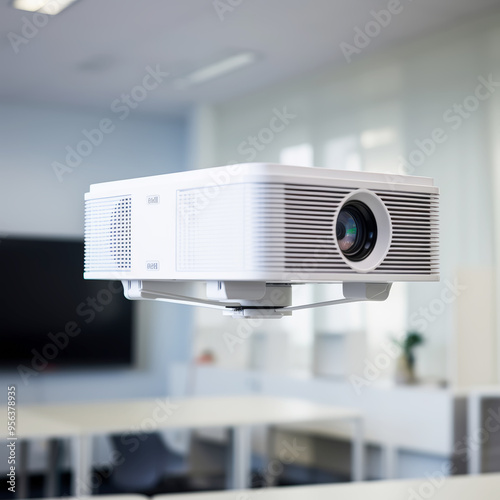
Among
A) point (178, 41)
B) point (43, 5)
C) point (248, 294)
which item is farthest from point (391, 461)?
point (248, 294)

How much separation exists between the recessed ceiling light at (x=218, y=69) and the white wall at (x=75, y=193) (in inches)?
23.6

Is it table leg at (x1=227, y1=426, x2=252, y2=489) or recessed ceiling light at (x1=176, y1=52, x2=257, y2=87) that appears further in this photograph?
recessed ceiling light at (x1=176, y1=52, x2=257, y2=87)

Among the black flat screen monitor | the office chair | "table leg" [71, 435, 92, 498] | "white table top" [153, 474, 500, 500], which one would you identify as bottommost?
the office chair

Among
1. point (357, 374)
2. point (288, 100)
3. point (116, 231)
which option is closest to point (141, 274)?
point (116, 231)

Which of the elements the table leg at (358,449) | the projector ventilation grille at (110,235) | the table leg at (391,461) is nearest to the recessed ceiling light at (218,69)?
the table leg at (358,449)

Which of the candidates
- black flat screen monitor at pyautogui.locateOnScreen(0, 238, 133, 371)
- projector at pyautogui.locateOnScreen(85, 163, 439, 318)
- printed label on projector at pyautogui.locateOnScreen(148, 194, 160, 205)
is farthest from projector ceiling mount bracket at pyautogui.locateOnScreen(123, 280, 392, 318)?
black flat screen monitor at pyautogui.locateOnScreen(0, 238, 133, 371)

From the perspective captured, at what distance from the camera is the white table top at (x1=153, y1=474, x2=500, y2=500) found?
74.9 inches

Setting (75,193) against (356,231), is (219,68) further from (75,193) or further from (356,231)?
(356,231)

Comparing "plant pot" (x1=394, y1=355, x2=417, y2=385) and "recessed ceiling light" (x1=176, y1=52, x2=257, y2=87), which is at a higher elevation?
"recessed ceiling light" (x1=176, y1=52, x2=257, y2=87)

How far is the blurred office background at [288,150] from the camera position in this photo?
13.6ft

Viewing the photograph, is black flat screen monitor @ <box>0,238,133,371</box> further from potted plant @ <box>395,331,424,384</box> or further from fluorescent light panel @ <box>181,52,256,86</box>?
potted plant @ <box>395,331,424,384</box>

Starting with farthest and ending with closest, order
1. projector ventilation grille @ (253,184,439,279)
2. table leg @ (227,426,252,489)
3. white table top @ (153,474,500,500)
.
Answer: table leg @ (227,426,252,489) < white table top @ (153,474,500,500) < projector ventilation grille @ (253,184,439,279)

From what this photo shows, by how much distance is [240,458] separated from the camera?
3818 mm

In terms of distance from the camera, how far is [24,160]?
5281 mm
